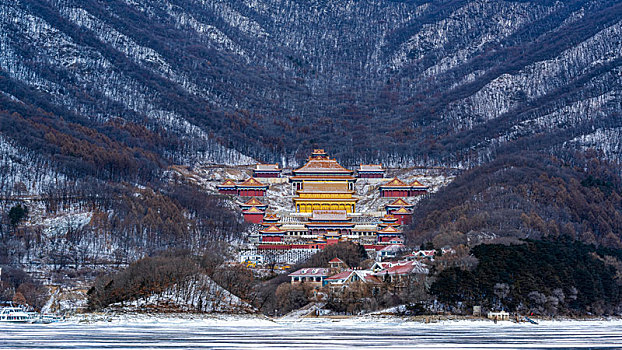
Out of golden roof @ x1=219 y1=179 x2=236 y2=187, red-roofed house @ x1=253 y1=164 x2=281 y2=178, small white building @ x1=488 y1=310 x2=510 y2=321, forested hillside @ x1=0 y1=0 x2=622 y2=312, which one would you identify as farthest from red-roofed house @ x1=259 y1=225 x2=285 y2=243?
small white building @ x1=488 y1=310 x2=510 y2=321

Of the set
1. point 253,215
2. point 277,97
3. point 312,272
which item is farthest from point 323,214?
point 277,97

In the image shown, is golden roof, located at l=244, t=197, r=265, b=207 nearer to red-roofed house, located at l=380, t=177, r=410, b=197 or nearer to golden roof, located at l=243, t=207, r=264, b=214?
golden roof, located at l=243, t=207, r=264, b=214

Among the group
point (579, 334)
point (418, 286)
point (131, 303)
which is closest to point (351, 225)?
point (418, 286)

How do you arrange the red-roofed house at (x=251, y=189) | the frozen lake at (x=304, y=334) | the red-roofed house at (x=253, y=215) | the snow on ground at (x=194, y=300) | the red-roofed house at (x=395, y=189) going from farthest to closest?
the red-roofed house at (x=251, y=189) → the red-roofed house at (x=395, y=189) → the red-roofed house at (x=253, y=215) → the snow on ground at (x=194, y=300) → the frozen lake at (x=304, y=334)

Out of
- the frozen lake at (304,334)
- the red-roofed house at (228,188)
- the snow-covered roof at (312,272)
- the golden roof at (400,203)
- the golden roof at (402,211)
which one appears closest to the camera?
the frozen lake at (304,334)

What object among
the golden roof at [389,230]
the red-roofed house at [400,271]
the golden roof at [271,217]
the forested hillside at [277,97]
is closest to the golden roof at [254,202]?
the golden roof at [271,217]

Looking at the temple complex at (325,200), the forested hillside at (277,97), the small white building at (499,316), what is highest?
the forested hillside at (277,97)

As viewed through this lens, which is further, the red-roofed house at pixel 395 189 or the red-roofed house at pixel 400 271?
the red-roofed house at pixel 395 189

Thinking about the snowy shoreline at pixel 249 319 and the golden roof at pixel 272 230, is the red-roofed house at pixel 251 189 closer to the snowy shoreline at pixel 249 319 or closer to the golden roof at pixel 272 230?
the golden roof at pixel 272 230
